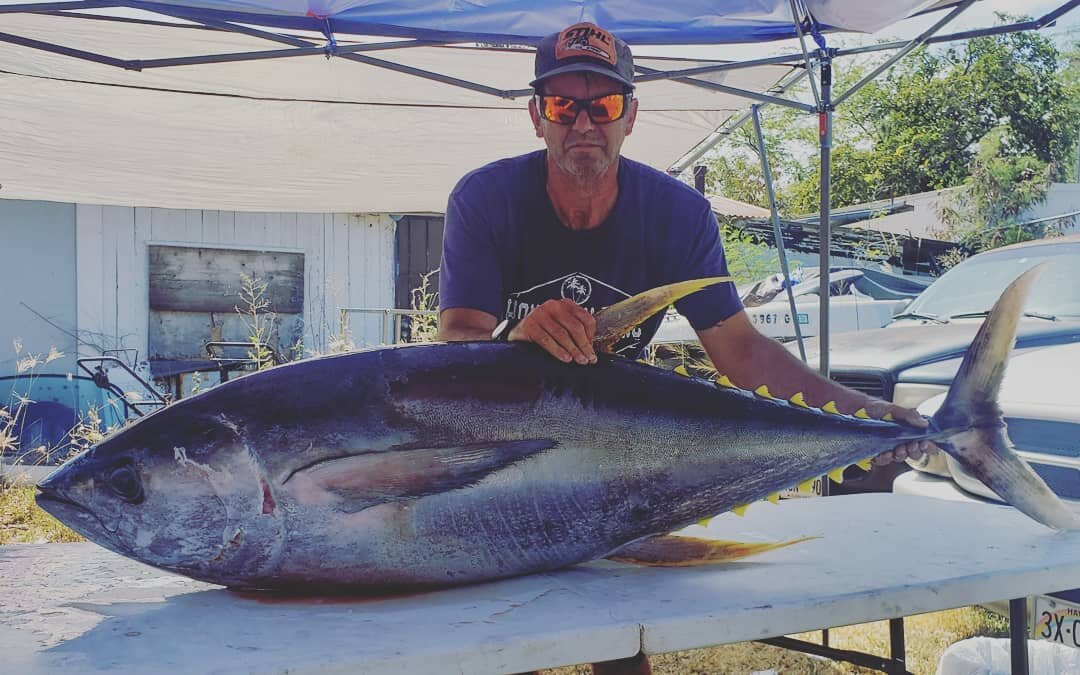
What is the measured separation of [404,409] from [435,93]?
11.8 feet

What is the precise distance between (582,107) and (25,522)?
386 cm

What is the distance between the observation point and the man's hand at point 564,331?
143cm

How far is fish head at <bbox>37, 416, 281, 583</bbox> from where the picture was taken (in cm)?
126

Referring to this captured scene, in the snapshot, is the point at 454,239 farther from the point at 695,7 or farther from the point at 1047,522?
the point at 695,7

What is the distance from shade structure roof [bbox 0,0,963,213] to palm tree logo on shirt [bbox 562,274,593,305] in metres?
1.63

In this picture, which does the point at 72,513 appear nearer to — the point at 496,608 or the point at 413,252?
the point at 496,608

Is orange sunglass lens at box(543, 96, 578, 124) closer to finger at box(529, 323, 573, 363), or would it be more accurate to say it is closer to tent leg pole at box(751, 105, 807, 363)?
finger at box(529, 323, 573, 363)

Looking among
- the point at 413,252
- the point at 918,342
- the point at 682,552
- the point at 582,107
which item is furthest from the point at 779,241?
the point at 413,252

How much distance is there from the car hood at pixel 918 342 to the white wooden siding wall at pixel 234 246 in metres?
5.59

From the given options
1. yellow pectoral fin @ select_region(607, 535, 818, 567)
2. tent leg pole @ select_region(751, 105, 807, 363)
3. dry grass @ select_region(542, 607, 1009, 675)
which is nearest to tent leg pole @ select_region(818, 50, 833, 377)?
tent leg pole @ select_region(751, 105, 807, 363)

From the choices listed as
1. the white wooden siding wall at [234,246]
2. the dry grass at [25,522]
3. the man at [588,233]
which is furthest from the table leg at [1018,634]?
the white wooden siding wall at [234,246]

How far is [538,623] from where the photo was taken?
1.20 meters

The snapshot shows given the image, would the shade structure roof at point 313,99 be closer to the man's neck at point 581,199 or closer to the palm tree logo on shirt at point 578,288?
the man's neck at point 581,199

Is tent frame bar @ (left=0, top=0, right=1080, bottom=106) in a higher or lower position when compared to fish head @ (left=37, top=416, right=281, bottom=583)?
higher
